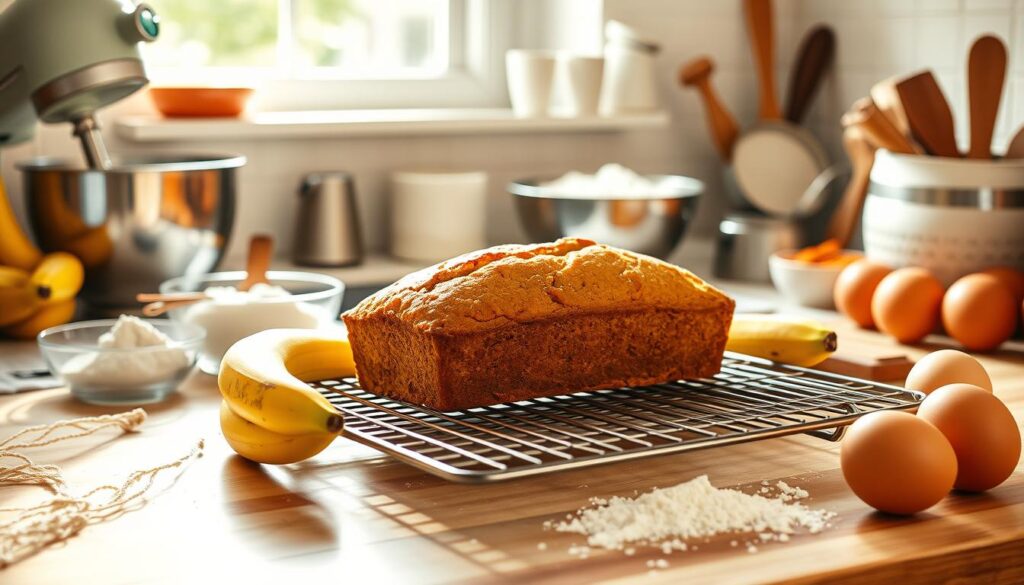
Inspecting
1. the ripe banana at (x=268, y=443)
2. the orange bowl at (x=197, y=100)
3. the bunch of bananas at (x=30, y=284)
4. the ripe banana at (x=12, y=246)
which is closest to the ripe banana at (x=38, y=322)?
→ the bunch of bananas at (x=30, y=284)

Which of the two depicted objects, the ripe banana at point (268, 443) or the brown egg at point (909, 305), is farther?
the brown egg at point (909, 305)

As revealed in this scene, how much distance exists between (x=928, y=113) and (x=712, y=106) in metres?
0.64

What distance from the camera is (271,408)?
91 centimetres

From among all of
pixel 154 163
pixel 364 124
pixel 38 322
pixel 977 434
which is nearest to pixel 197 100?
pixel 154 163

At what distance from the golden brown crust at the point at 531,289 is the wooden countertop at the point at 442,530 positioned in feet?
0.42

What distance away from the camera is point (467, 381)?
1019mm

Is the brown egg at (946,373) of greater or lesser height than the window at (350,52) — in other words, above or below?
below

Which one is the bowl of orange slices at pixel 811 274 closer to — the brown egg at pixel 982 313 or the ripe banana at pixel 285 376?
the brown egg at pixel 982 313

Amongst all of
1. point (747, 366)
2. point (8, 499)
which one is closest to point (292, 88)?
point (747, 366)

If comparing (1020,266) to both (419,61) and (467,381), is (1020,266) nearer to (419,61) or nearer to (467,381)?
(467,381)

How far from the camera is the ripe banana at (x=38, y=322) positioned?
1.56m

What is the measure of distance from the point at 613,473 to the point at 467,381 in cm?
15

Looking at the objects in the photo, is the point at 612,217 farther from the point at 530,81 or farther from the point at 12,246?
the point at 12,246

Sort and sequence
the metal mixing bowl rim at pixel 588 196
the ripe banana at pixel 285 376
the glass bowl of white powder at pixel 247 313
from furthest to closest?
the metal mixing bowl rim at pixel 588 196 → the glass bowl of white powder at pixel 247 313 → the ripe banana at pixel 285 376
